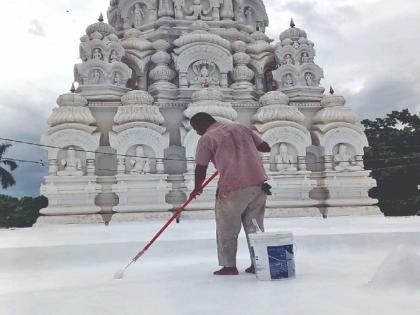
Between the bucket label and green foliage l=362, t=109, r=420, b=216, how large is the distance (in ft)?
48.8

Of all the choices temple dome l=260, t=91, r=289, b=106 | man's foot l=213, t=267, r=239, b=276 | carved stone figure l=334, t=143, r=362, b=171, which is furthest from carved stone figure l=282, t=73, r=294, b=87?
man's foot l=213, t=267, r=239, b=276

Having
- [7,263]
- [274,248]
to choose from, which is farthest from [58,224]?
[274,248]

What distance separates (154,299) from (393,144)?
62.1 ft

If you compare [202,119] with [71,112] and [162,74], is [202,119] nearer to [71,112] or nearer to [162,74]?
[71,112]

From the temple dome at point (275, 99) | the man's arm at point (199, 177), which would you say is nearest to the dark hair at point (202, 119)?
the man's arm at point (199, 177)

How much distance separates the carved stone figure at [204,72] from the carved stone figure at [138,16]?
334 cm

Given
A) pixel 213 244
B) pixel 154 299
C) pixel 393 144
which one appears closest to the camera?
pixel 154 299

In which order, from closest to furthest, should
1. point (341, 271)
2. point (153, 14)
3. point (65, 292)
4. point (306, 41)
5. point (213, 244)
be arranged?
point (65, 292)
point (341, 271)
point (213, 244)
point (306, 41)
point (153, 14)

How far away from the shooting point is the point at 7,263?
433cm

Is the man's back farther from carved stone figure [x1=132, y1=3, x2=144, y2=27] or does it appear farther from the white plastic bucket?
carved stone figure [x1=132, y1=3, x2=144, y2=27]

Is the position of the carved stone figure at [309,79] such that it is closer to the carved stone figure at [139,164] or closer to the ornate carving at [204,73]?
the ornate carving at [204,73]

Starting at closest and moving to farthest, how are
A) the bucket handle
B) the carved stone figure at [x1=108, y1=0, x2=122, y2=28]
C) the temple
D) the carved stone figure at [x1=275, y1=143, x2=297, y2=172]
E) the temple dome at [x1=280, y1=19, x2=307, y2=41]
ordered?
the bucket handle, the temple, the carved stone figure at [x1=275, y1=143, x2=297, y2=172], the temple dome at [x1=280, y1=19, x2=307, y2=41], the carved stone figure at [x1=108, y1=0, x2=122, y2=28]

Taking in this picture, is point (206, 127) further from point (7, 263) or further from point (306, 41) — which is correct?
point (306, 41)

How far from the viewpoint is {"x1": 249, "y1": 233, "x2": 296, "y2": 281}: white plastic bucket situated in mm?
3012
